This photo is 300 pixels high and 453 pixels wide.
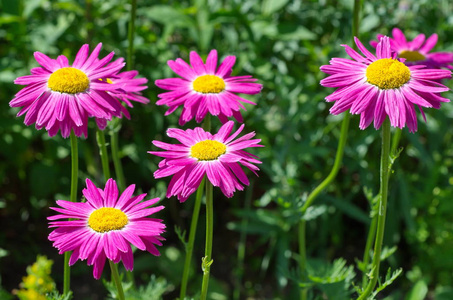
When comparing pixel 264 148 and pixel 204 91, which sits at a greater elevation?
pixel 204 91

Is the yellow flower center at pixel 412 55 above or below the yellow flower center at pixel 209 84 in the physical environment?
above

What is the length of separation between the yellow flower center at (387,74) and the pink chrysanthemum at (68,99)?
572mm

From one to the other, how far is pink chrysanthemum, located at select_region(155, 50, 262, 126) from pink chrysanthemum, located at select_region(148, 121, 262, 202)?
119mm

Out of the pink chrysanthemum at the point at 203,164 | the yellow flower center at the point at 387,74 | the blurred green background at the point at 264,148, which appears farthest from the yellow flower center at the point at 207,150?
the blurred green background at the point at 264,148

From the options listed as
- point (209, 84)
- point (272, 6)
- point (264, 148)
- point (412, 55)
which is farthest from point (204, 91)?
point (272, 6)

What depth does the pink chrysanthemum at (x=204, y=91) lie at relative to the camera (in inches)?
57.6

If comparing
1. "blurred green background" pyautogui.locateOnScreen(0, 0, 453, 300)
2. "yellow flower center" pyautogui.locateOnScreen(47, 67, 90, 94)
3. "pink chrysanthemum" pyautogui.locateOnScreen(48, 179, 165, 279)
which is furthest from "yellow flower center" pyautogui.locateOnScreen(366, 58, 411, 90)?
"blurred green background" pyautogui.locateOnScreen(0, 0, 453, 300)

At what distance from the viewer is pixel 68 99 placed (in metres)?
1.36

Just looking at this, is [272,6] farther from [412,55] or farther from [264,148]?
[412,55]

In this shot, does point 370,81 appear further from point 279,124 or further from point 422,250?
point 422,250

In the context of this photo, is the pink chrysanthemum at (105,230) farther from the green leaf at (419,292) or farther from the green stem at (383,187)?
the green leaf at (419,292)

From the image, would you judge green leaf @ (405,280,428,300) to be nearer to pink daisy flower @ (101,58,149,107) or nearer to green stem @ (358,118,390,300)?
green stem @ (358,118,390,300)

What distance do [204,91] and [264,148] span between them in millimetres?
976

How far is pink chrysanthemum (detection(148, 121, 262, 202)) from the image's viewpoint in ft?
4.08
